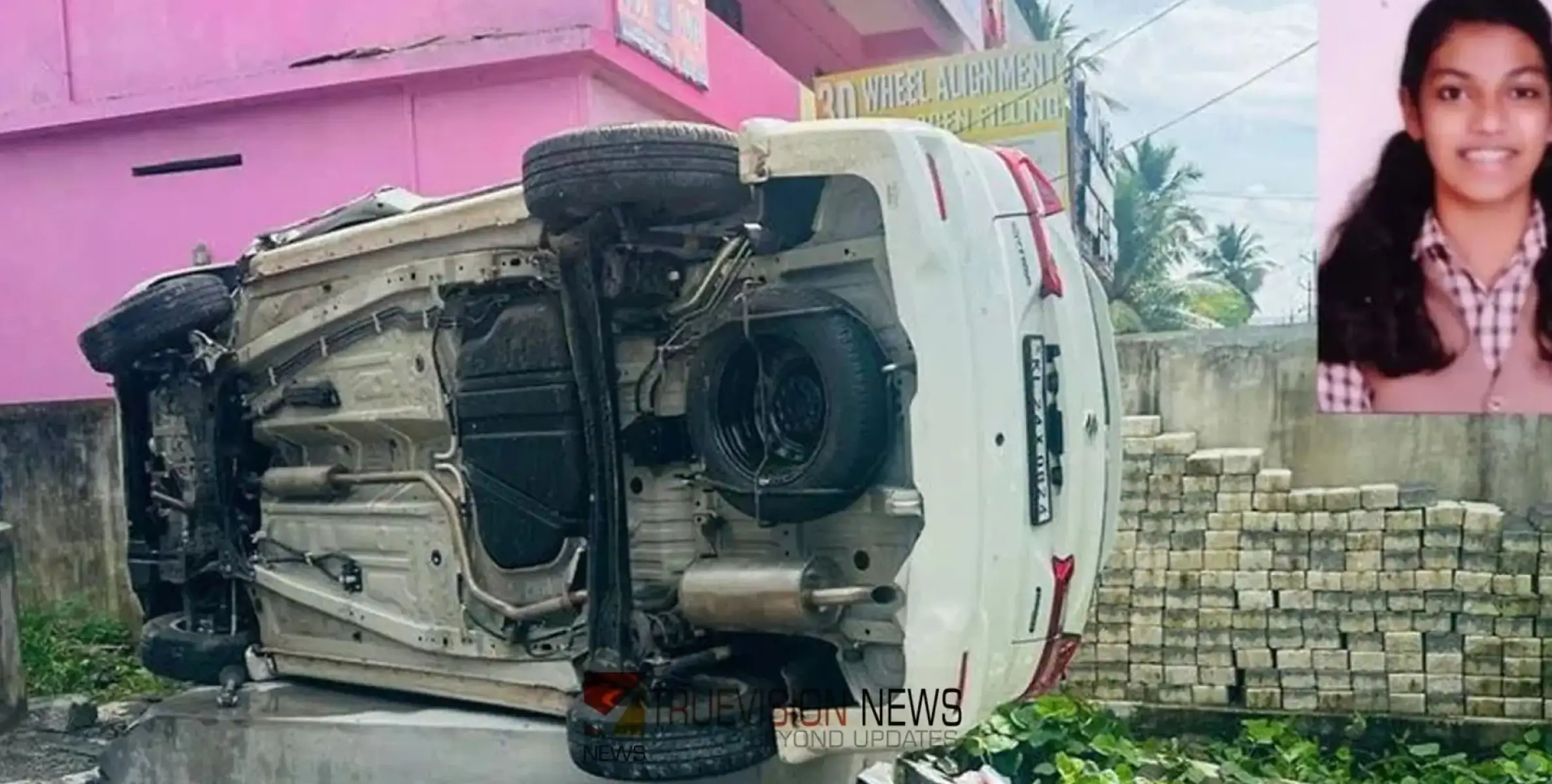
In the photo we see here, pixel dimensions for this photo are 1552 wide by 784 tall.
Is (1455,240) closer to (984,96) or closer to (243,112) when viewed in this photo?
(984,96)

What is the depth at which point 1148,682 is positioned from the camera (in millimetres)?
6078

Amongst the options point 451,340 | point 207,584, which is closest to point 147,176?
point 207,584

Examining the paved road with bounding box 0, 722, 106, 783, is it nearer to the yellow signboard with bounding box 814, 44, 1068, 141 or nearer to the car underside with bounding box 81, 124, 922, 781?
the car underside with bounding box 81, 124, 922, 781

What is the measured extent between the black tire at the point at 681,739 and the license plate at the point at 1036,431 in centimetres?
84

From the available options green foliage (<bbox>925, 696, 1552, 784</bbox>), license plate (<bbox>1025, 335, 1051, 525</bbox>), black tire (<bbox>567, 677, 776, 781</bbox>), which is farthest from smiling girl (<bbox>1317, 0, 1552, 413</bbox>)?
black tire (<bbox>567, 677, 776, 781</bbox>)

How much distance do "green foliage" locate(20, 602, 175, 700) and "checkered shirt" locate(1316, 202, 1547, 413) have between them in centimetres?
602

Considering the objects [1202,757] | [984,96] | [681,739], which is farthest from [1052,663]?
[984,96]

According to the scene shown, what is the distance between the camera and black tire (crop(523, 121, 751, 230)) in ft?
9.67

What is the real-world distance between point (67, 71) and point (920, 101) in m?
A: 6.36

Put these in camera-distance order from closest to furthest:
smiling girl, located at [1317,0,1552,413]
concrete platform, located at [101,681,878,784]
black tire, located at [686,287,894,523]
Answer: black tire, located at [686,287,894,523], concrete platform, located at [101,681,878,784], smiling girl, located at [1317,0,1552,413]

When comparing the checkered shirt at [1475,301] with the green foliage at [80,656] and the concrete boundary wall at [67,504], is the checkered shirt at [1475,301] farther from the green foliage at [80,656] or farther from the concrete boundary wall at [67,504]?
the concrete boundary wall at [67,504]

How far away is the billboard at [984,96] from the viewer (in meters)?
10.4

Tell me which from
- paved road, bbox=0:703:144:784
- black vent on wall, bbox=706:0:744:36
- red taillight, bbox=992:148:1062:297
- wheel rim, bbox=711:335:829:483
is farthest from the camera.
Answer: black vent on wall, bbox=706:0:744:36

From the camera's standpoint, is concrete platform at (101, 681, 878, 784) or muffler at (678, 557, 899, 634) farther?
concrete platform at (101, 681, 878, 784)
